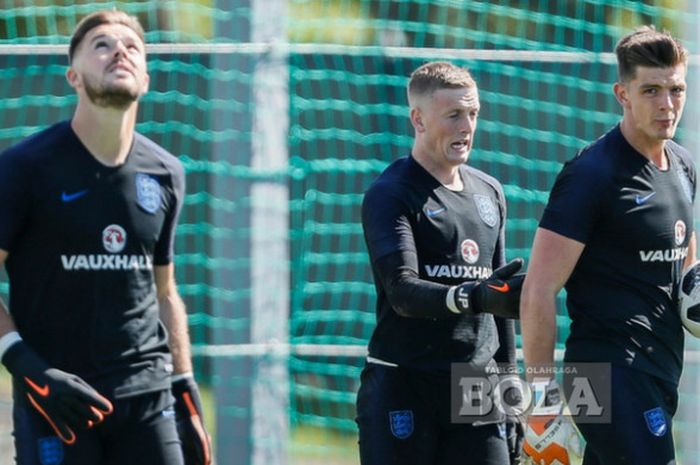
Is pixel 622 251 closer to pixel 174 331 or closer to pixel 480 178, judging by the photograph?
pixel 480 178

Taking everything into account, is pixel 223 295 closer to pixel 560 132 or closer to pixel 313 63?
pixel 313 63

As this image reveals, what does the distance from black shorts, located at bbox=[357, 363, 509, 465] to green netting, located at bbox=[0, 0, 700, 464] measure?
4.82ft

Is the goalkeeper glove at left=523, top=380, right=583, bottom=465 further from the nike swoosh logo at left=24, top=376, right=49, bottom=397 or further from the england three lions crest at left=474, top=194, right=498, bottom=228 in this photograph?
the nike swoosh logo at left=24, top=376, right=49, bottom=397

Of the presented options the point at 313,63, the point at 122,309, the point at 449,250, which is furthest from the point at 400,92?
the point at 122,309

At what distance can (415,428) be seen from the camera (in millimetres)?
5273

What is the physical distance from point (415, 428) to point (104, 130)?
1524mm

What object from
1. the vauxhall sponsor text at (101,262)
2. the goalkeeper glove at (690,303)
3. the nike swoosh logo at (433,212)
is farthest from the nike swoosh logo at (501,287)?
the vauxhall sponsor text at (101,262)

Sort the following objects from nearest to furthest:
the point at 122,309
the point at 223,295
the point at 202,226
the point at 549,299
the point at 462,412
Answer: the point at 122,309, the point at 549,299, the point at 462,412, the point at 223,295, the point at 202,226

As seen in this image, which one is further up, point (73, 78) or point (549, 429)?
point (73, 78)

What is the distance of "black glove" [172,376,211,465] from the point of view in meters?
4.90

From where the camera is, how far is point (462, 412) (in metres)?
5.30

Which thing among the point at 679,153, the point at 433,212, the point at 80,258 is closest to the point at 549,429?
the point at 433,212

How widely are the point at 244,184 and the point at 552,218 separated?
1.65 m

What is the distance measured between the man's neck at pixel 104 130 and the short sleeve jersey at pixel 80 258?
0.09ft
